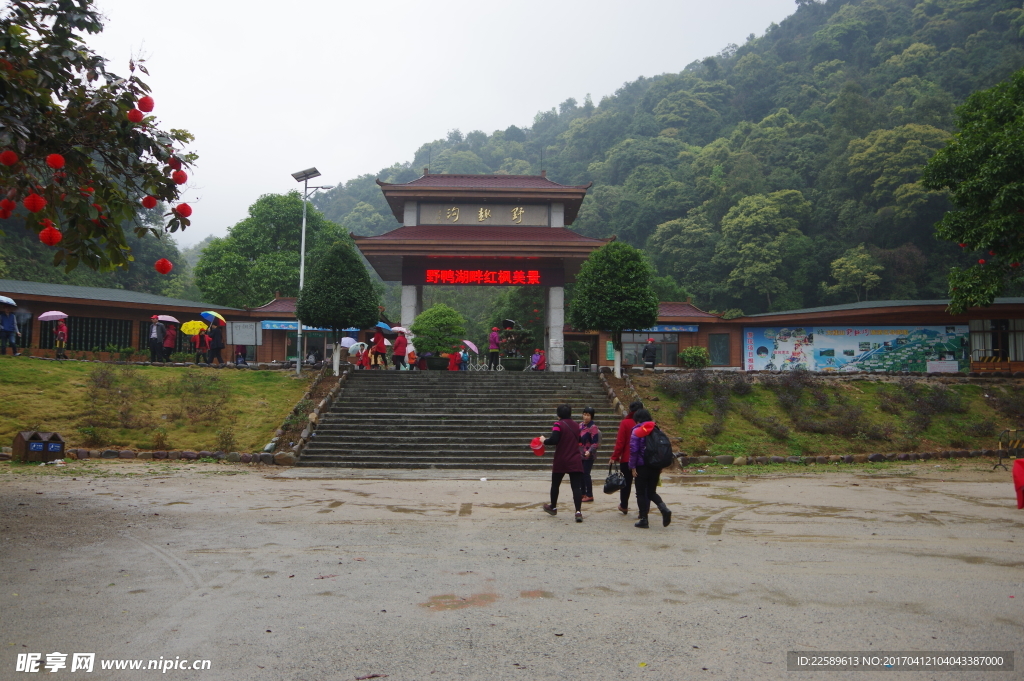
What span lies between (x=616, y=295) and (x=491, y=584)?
49.5 feet

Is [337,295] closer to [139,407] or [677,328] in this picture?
[139,407]

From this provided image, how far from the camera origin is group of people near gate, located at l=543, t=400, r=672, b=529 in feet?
26.2

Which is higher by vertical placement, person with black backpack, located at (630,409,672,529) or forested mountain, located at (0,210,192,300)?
forested mountain, located at (0,210,192,300)

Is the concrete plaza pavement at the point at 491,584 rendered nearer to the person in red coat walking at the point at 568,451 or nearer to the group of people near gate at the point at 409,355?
the person in red coat walking at the point at 568,451

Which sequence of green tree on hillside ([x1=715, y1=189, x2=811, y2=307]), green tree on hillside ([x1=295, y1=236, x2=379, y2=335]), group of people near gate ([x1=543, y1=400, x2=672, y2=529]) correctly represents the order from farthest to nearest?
green tree on hillside ([x1=715, y1=189, x2=811, y2=307])
green tree on hillside ([x1=295, y1=236, x2=379, y2=335])
group of people near gate ([x1=543, y1=400, x2=672, y2=529])

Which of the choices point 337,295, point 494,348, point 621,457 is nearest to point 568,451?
point 621,457

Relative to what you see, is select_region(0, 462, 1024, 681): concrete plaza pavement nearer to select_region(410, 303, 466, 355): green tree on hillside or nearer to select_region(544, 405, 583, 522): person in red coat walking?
select_region(544, 405, 583, 522): person in red coat walking

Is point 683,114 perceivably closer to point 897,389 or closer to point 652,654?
point 897,389

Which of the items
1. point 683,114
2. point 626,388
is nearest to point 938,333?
point 626,388

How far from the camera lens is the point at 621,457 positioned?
8.77m

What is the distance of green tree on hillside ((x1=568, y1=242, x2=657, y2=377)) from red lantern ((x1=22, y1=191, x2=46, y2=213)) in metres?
15.4

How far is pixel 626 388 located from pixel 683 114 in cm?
6412

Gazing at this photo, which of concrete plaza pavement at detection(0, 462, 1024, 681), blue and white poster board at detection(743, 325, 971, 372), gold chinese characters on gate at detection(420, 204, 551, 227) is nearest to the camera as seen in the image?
concrete plaza pavement at detection(0, 462, 1024, 681)

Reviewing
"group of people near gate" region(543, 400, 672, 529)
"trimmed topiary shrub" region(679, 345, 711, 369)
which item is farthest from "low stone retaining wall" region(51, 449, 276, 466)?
"trimmed topiary shrub" region(679, 345, 711, 369)
